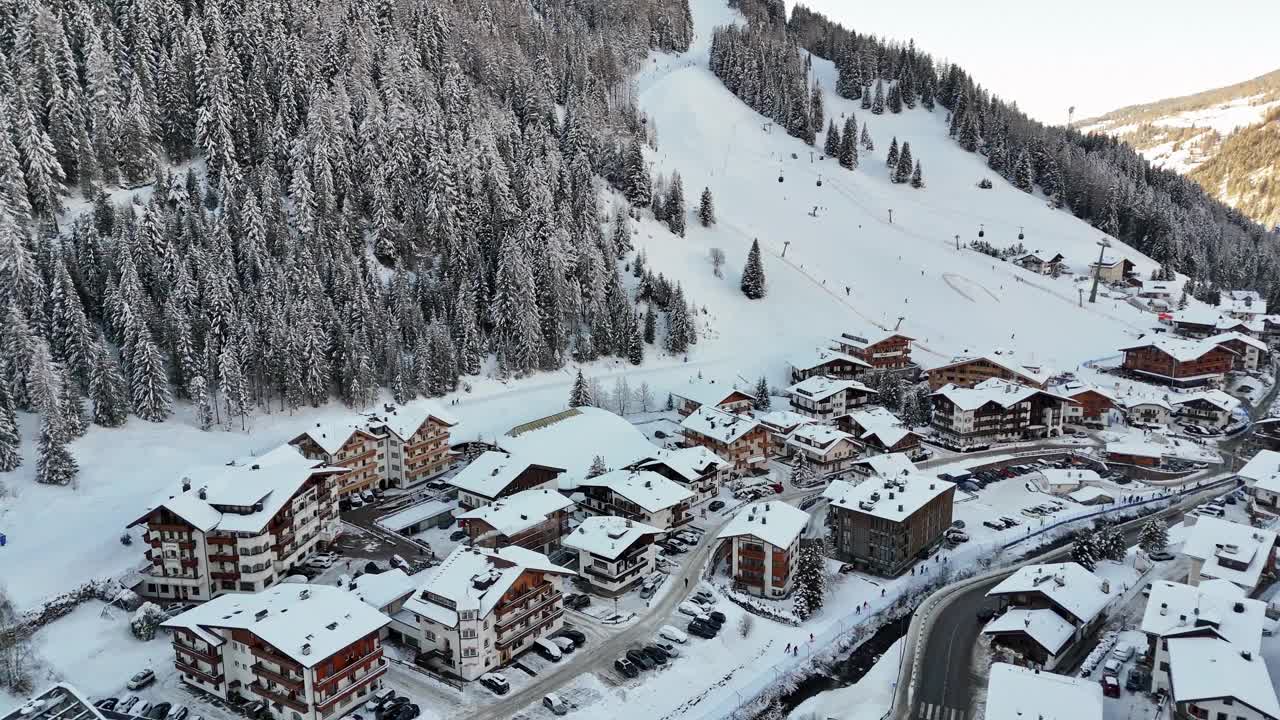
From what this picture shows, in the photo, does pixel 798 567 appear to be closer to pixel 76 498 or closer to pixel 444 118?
pixel 76 498

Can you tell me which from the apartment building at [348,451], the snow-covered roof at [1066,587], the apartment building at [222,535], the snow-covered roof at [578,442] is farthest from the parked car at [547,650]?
the snow-covered roof at [1066,587]

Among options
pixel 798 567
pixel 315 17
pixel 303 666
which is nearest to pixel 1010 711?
pixel 798 567

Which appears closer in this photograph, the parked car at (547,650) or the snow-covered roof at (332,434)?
the parked car at (547,650)

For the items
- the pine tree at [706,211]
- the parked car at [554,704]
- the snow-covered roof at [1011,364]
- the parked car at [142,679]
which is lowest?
the parked car at [554,704]

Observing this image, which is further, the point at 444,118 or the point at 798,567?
the point at 444,118

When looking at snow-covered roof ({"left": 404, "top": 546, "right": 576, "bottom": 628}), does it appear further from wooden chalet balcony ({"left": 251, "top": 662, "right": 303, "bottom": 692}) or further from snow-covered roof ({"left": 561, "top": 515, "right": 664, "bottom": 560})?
wooden chalet balcony ({"left": 251, "top": 662, "right": 303, "bottom": 692})

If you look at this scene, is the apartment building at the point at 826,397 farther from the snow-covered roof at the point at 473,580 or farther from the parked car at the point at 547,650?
the parked car at the point at 547,650

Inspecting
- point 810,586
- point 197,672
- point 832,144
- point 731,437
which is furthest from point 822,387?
point 832,144
